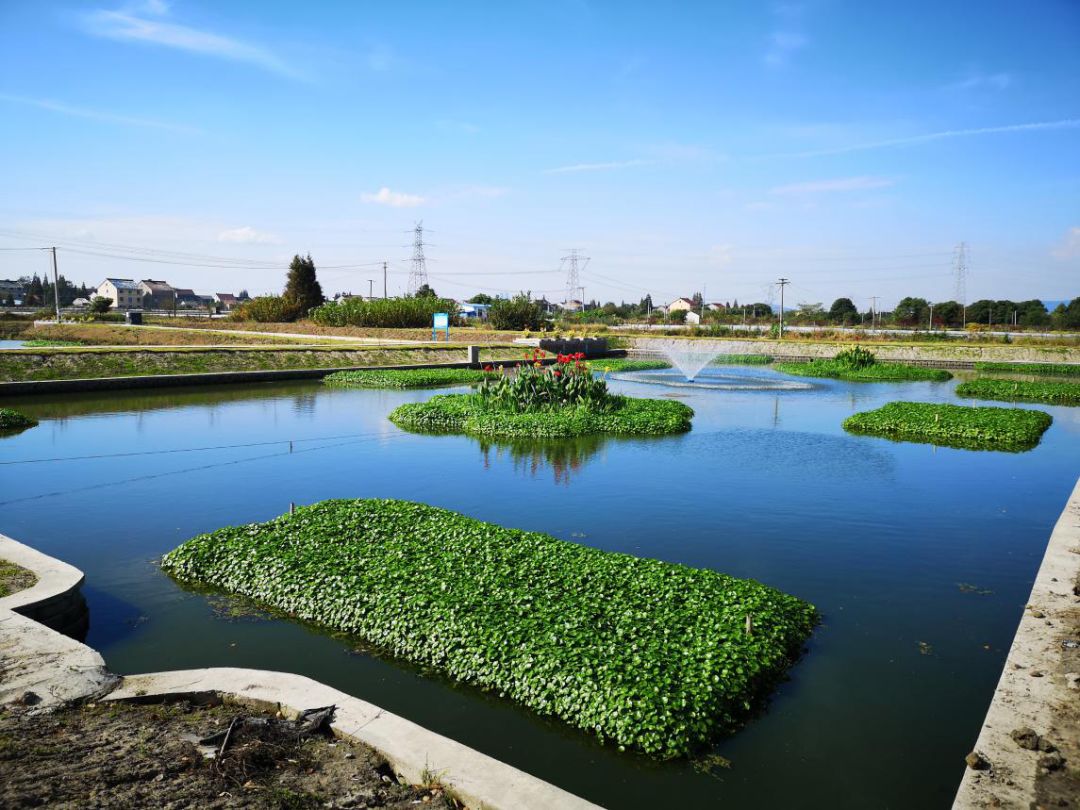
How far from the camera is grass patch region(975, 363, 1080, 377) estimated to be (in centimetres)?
3753

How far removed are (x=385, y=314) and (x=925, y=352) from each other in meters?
37.4

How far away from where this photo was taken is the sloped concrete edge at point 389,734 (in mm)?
4527

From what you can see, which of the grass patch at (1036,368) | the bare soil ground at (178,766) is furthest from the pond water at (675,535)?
the grass patch at (1036,368)

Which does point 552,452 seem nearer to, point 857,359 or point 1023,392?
point 1023,392

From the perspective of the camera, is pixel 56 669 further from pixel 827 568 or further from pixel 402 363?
pixel 402 363

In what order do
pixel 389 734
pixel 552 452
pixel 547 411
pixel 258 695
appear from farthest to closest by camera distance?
1. pixel 547 411
2. pixel 552 452
3. pixel 258 695
4. pixel 389 734

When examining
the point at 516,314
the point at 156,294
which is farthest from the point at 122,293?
the point at 516,314

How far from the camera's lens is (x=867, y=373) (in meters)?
34.5

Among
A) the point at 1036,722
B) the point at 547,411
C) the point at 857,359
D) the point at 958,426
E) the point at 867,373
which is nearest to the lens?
the point at 1036,722

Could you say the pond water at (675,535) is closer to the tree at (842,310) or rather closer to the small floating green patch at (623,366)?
the small floating green patch at (623,366)

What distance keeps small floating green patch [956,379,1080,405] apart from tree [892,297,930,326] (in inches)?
2545

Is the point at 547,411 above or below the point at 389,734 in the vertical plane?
above

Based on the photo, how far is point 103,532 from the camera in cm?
1052

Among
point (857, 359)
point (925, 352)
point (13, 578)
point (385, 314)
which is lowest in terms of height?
point (13, 578)
